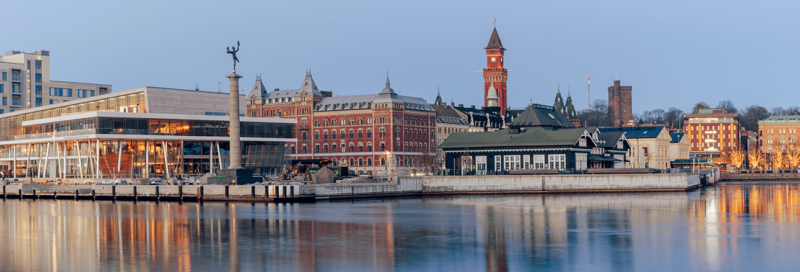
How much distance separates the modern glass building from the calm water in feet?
138

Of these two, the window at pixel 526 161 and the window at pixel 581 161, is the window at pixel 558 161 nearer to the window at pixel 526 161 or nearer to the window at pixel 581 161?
the window at pixel 581 161

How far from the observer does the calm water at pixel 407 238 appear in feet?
109

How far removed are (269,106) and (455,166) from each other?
76.3 m

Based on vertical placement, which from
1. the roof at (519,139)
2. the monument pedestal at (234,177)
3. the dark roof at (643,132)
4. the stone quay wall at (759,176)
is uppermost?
the dark roof at (643,132)

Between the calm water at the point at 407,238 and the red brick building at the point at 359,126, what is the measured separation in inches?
3590

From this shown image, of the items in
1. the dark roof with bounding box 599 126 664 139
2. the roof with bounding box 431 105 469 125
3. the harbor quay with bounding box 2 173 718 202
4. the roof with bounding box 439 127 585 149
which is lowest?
the harbor quay with bounding box 2 173 718 202

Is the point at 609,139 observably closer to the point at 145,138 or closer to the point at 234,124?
the point at 234,124

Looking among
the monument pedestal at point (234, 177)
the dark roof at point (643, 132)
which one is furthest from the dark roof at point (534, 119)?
the monument pedestal at point (234, 177)

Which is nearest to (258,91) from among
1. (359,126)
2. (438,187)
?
(359,126)

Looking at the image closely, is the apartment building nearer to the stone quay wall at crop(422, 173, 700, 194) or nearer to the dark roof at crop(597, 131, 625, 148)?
the stone quay wall at crop(422, 173, 700, 194)

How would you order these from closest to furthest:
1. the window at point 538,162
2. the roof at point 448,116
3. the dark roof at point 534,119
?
the window at point 538,162 < the dark roof at point 534,119 < the roof at point 448,116

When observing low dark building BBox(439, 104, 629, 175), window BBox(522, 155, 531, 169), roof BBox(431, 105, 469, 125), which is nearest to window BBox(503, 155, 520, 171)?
low dark building BBox(439, 104, 629, 175)

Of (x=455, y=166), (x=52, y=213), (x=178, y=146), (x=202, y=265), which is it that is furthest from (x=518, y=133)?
(x=202, y=265)

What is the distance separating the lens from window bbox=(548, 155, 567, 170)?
97.8 meters
